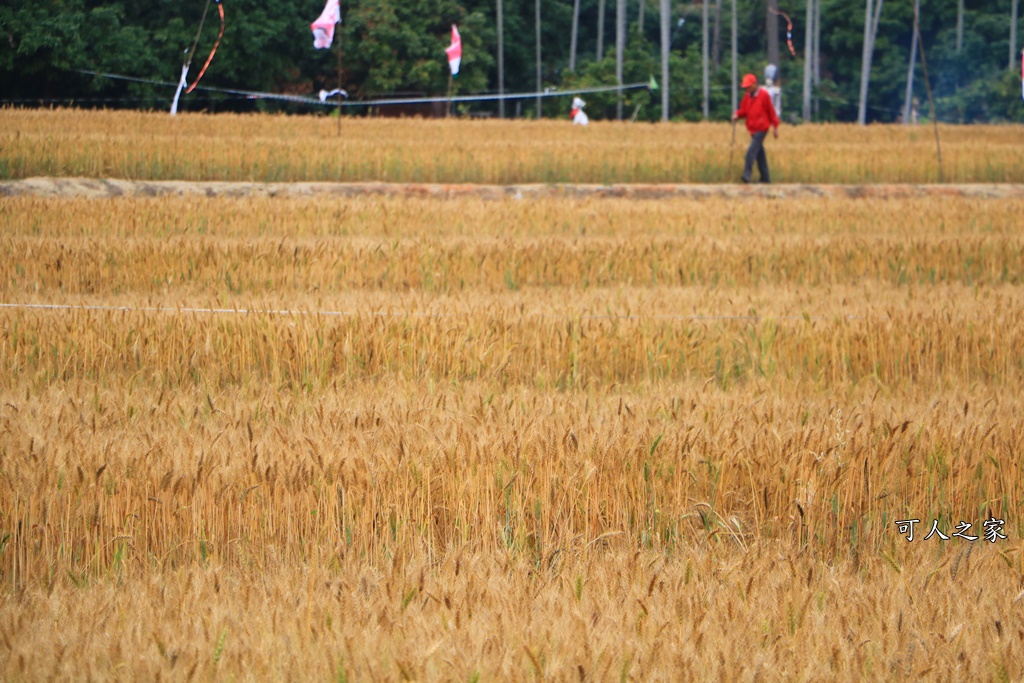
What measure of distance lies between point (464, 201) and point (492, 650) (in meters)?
12.4

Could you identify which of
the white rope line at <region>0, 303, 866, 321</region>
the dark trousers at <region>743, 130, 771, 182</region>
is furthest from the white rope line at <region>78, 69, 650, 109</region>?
the white rope line at <region>0, 303, 866, 321</region>

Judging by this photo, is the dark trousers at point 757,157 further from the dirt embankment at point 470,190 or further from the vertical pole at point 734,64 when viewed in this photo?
the vertical pole at point 734,64

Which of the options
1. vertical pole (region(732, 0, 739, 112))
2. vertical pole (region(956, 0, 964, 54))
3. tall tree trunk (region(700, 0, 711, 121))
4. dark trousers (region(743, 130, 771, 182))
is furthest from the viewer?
vertical pole (region(956, 0, 964, 54))

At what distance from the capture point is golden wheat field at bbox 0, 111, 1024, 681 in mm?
2586

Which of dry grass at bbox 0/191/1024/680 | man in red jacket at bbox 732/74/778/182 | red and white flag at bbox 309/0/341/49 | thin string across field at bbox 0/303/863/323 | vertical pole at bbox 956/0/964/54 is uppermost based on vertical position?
vertical pole at bbox 956/0/964/54

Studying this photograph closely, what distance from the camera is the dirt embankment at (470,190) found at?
15.7 meters

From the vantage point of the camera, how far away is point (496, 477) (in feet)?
12.8

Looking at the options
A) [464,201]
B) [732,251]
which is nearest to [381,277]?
[732,251]

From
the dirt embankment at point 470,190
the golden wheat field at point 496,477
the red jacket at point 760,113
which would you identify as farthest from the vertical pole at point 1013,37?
the golden wheat field at point 496,477

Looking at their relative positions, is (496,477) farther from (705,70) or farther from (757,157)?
(705,70)

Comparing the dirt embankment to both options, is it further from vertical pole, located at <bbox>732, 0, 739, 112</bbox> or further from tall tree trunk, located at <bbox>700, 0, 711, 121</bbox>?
vertical pole, located at <bbox>732, 0, 739, 112</bbox>

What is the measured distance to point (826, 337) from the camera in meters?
6.95

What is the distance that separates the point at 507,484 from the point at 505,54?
5376 cm

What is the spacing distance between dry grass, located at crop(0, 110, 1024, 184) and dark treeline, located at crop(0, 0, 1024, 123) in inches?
46.1
